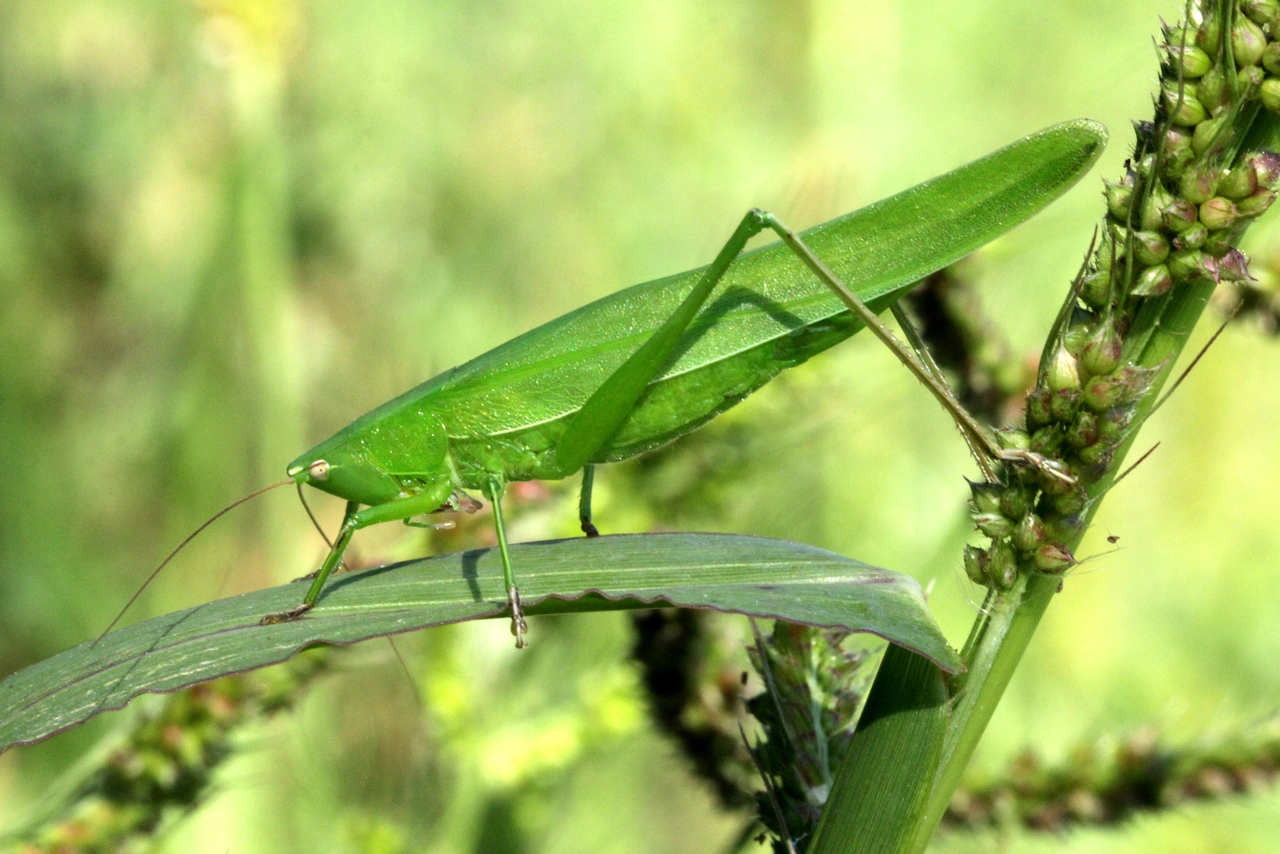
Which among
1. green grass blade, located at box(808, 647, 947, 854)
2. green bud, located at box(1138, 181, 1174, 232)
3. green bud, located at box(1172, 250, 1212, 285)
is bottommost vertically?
green grass blade, located at box(808, 647, 947, 854)

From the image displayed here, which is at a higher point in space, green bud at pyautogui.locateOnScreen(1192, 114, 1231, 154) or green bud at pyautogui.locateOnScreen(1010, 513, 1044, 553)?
green bud at pyautogui.locateOnScreen(1192, 114, 1231, 154)

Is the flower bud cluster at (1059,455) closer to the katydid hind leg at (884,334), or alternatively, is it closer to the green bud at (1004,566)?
the green bud at (1004,566)

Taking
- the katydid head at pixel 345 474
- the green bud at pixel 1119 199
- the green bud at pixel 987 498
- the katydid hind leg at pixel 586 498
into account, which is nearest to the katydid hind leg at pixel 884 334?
the green bud at pixel 987 498

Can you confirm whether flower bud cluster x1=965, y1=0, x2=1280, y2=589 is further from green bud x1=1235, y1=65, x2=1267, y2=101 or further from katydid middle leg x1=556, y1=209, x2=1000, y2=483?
katydid middle leg x1=556, y1=209, x2=1000, y2=483

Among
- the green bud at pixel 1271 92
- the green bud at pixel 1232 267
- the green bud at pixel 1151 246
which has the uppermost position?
the green bud at pixel 1271 92

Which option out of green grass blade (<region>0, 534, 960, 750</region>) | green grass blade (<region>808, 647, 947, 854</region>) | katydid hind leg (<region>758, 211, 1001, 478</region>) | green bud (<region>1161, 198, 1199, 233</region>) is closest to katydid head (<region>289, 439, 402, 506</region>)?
green grass blade (<region>0, 534, 960, 750</region>)

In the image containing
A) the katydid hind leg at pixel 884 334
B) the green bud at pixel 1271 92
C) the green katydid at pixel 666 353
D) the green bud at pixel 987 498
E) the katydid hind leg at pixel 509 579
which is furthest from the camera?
the green katydid at pixel 666 353

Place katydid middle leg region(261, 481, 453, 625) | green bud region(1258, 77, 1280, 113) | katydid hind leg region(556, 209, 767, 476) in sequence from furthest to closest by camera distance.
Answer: katydid hind leg region(556, 209, 767, 476) → katydid middle leg region(261, 481, 453, 625) → green bud region(1258, 77, 1280, 113)
